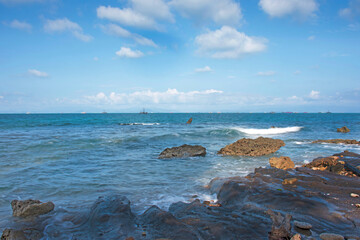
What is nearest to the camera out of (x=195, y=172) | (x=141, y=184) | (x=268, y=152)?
(x=141, y=184)

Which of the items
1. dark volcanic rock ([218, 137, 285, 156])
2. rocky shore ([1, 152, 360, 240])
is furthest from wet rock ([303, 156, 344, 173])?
dark volcanic rock ([218, 137, 285, 156])

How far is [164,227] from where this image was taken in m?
5.07

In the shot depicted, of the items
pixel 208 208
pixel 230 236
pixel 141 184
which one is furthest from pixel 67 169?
pixel 230 236

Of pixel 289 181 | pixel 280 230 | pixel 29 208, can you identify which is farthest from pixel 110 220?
pixel 289 181

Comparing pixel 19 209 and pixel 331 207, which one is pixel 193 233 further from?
pixel 19 209

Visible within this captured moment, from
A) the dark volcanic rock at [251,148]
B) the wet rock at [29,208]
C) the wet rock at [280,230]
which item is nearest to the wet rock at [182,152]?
the dark volcanic rock at [251,148]

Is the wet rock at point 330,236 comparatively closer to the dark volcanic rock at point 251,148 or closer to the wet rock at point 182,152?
the wet rock at point 182,152

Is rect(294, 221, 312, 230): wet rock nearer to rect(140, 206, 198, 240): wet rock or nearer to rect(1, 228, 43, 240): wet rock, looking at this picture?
rect(140, 206, 198, 240): wet rock

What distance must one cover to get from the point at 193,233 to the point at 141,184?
506 centimetres

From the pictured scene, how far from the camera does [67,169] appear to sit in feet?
38.8

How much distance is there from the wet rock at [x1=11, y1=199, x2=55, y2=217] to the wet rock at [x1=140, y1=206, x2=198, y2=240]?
294 centimetres

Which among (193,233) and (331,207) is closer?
(193,233)

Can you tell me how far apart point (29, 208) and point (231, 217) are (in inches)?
217

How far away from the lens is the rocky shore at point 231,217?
185 inches
